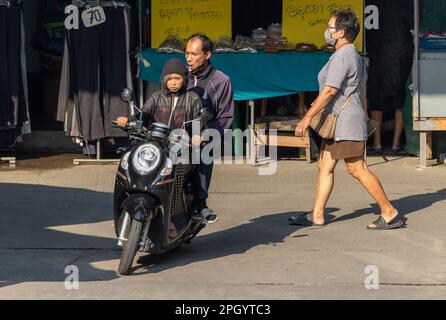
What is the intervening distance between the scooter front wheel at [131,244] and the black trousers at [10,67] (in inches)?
181

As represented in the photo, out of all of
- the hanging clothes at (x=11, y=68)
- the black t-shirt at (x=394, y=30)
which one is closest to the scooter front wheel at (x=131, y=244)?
the hanging clothes at (x=11, y=68)

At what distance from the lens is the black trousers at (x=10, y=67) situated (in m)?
10.9

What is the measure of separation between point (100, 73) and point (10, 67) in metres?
0.99

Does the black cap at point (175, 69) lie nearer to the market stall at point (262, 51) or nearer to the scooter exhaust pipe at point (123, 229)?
the scooter exhaust pipe at point (123, 229)

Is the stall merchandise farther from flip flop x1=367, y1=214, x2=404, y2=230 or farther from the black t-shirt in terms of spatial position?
flip flop x1=367, y1=214, x2=404, y2=230

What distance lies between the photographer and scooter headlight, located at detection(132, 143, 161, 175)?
22.2 feet

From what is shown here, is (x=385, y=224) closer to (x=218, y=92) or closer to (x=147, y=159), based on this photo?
(x=218, y=92)

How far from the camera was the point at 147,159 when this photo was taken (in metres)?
6.77

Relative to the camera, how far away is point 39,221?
335 inches

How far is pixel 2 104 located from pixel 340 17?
449 centimetres

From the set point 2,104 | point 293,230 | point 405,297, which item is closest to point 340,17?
point 293,230

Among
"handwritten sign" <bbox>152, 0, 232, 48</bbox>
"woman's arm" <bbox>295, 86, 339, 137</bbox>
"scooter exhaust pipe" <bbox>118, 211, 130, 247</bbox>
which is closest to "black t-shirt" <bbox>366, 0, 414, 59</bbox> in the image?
"handwritten sign" <bbox>152, 0, 232, 48</bbox>
